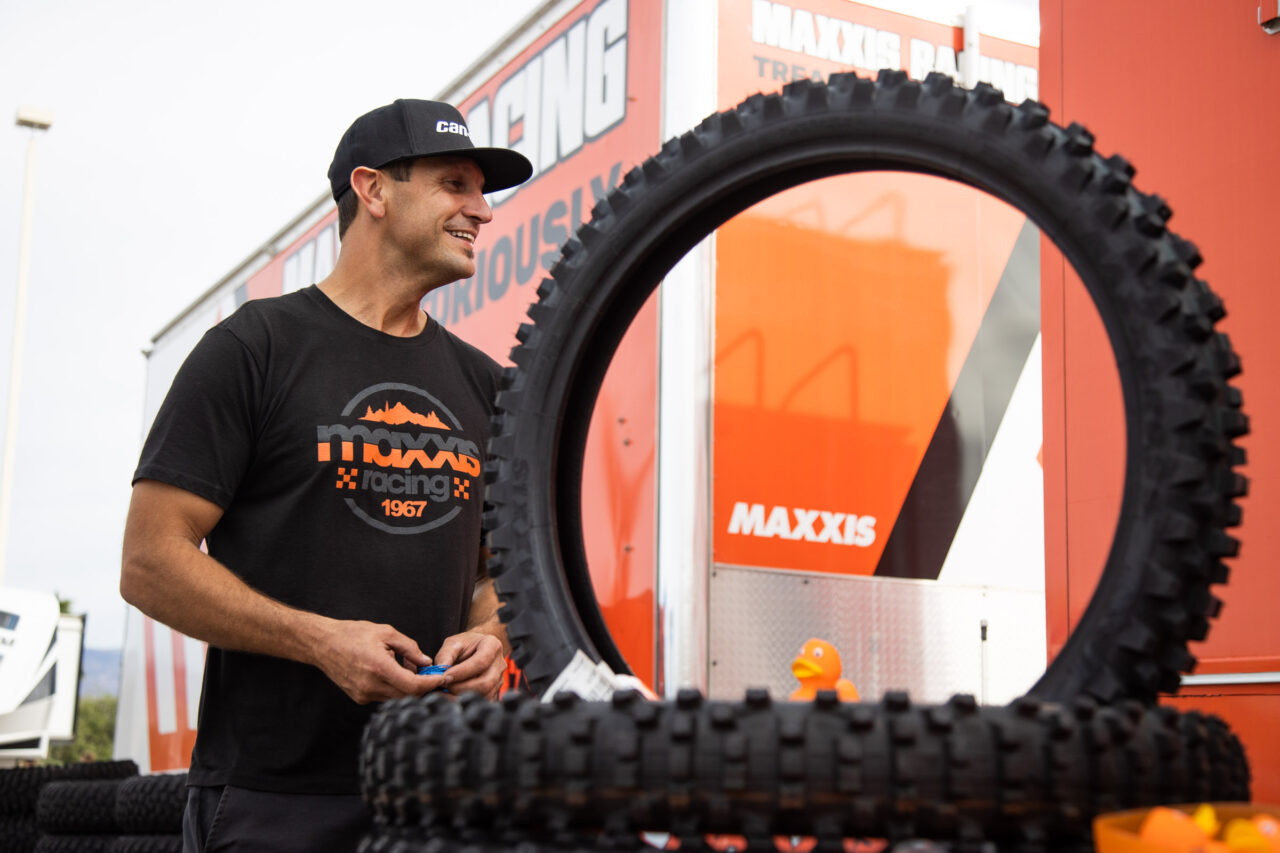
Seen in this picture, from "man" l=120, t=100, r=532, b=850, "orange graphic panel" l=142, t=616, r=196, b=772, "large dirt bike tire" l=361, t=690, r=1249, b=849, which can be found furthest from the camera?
"orange graphic panel" l=142, t=616, r=196, b=772

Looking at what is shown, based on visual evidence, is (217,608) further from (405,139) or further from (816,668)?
(816,668)

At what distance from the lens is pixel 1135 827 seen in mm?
1032

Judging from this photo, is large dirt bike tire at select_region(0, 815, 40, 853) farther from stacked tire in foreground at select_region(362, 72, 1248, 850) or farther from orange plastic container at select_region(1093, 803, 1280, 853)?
orange plastic container at select_region(1093, 803, 1280, 853)

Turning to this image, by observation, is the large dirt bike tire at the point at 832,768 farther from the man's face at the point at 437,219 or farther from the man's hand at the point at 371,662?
the man's face at the point at 437,219

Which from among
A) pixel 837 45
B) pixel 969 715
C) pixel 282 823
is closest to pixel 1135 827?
pixel 969 715

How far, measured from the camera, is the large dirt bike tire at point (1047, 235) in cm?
124

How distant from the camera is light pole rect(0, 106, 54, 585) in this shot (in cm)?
1422

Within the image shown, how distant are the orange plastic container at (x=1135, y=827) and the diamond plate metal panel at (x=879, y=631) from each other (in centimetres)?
201

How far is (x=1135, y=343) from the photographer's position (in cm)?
129

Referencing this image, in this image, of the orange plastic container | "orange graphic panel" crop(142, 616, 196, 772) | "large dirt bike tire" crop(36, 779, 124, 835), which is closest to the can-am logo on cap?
the orange plastic container

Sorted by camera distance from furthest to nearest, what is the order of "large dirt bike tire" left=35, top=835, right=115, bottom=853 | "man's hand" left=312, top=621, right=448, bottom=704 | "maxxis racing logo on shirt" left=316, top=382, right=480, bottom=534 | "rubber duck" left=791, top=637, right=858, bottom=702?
1. "large dirt bike tire" left=35, top=835, right=115, bottom=853
2. "rubber duck" left=791, top=637, right=858, bottom=702
3. "maxxis racing logo on shirt" left=316, top=382, right=480, bottom=534
4. "man's hand" left=312, top=621, right=448, bottom=704

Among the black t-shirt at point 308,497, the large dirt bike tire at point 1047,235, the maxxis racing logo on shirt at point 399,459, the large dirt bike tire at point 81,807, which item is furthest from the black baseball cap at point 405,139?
the large dirt bike tire at point 81,807

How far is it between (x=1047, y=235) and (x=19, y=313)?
15.9m

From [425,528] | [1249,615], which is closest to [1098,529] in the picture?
[1249,615]
